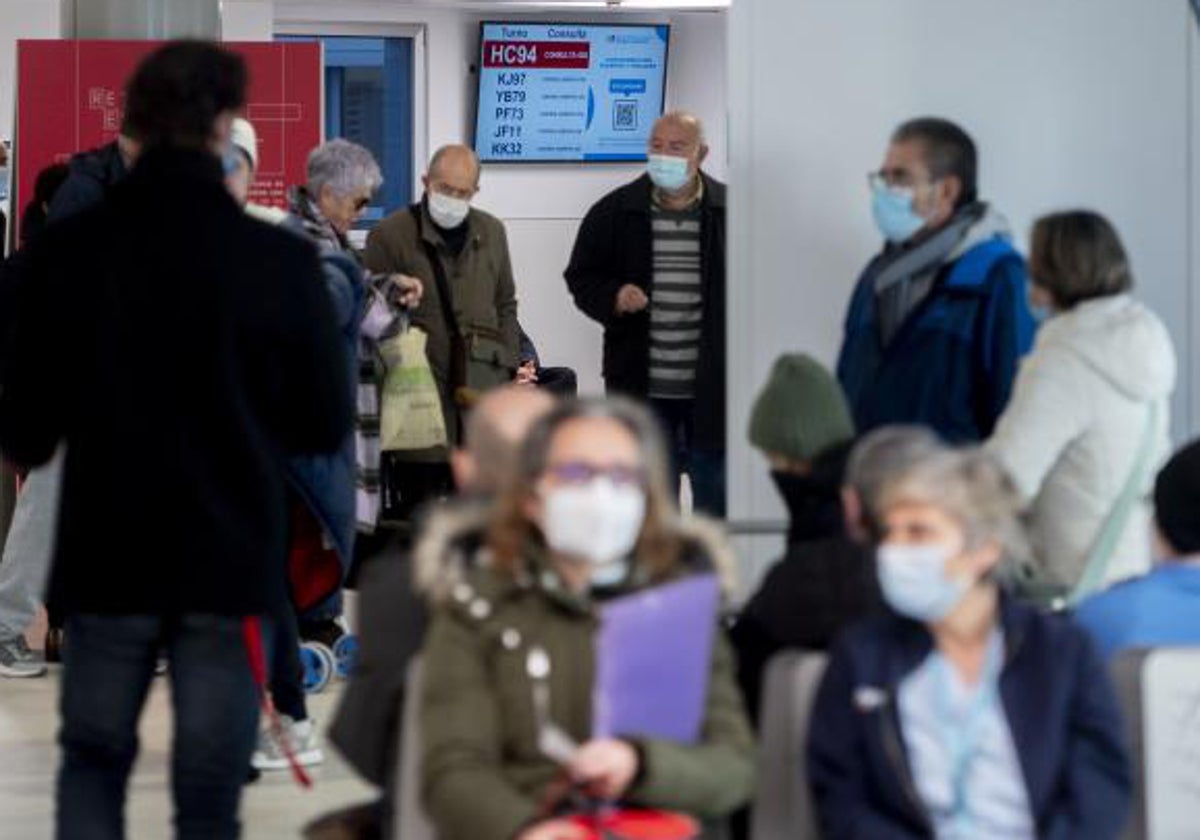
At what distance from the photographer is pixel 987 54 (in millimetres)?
6359

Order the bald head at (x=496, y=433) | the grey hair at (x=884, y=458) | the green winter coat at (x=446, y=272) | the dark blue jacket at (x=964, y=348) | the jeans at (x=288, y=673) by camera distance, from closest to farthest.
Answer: the grey hair at (x=884, y=458), the bald head at (x=496, y=433), the dark blue jacket at (x=964, y=348), the jeans at (x=288, y=673), the green winter coat at (x=446, y=272)

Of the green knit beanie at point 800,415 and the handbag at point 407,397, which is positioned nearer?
the green knit beanie at point 800,415

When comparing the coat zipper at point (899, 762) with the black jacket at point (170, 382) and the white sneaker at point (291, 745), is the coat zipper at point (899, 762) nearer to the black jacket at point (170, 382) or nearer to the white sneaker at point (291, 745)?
the black jacket at point (170, 382)

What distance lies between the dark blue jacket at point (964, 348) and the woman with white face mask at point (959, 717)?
6.41 ft

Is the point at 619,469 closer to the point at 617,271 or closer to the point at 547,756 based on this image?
the point at 547,756

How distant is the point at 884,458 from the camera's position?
3.63 meters

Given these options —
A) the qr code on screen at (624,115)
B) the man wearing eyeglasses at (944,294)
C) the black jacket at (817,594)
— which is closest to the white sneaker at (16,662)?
the man wearing eyeglasses at (944,294)

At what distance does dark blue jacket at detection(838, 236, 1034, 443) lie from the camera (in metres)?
5.45

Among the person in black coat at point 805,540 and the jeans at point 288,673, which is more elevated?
the person in black coat at point 805,540

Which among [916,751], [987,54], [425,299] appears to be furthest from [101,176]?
[916,751]

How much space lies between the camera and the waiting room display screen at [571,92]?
1438 cm

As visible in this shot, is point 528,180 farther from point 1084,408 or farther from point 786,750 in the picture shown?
point 786,750

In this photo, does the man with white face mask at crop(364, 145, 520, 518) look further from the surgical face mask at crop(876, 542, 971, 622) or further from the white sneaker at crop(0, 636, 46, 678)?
the surgical face mask at crop(876, 542, 971, 622)

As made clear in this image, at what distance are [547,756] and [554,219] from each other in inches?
439
